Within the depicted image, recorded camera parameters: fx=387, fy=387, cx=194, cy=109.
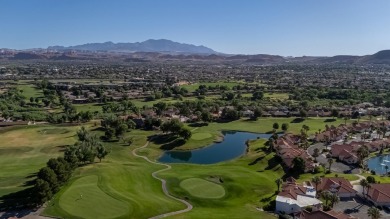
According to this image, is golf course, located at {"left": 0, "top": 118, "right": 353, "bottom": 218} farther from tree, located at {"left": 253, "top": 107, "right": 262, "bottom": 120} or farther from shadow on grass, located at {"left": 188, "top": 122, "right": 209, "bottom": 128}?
tree, located at {"left": 253, "top": 107, "right": 262, "bottom": 120}

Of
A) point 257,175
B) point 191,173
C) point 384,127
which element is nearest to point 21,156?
point 191,173

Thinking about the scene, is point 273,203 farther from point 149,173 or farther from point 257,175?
point 149,173

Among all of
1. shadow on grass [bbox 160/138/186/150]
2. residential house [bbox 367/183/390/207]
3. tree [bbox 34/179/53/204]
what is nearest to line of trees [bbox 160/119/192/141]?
shadow on grass [bbox 160/138/186/150]

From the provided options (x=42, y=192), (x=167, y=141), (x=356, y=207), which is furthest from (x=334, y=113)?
(x=42, y=192)

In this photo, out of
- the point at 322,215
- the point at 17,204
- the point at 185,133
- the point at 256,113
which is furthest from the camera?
the point at 256,113

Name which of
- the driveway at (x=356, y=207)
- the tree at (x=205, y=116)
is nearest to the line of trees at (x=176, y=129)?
the tree at (x=205, y=116)

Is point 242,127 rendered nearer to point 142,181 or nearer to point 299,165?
point 299,165
